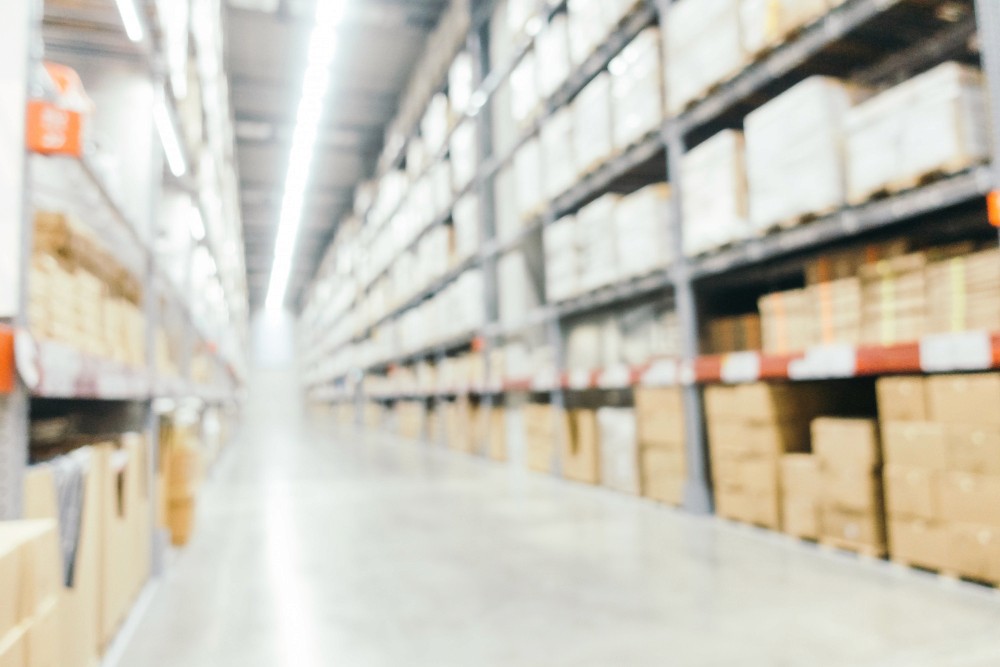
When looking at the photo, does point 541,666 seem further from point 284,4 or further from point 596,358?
point 284,4

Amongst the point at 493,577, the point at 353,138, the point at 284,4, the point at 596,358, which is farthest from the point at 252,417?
the point at 493,577

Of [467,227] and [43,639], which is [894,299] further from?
[467,227]

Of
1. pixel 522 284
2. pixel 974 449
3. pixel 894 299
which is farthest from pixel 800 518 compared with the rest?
pixel 522 284

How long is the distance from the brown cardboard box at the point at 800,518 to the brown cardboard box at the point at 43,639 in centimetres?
234

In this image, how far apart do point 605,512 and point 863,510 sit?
128 cm

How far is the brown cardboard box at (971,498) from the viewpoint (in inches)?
72.1

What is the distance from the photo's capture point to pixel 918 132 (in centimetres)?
209

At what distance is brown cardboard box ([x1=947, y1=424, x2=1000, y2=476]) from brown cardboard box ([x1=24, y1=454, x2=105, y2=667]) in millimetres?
2269

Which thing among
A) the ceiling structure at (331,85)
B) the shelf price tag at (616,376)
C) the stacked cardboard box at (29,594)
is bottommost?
the stacked cardboard box at (29,594)

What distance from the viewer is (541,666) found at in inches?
55.7

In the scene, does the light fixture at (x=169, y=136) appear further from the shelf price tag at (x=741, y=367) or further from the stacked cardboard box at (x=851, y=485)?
the stacked cardboard box at (x=851, y=485)

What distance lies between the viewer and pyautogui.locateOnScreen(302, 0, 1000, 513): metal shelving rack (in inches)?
80.8

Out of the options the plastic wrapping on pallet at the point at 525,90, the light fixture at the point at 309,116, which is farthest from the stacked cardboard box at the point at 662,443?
the light fixture at the point at 309,116

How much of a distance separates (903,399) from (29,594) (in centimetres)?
229
